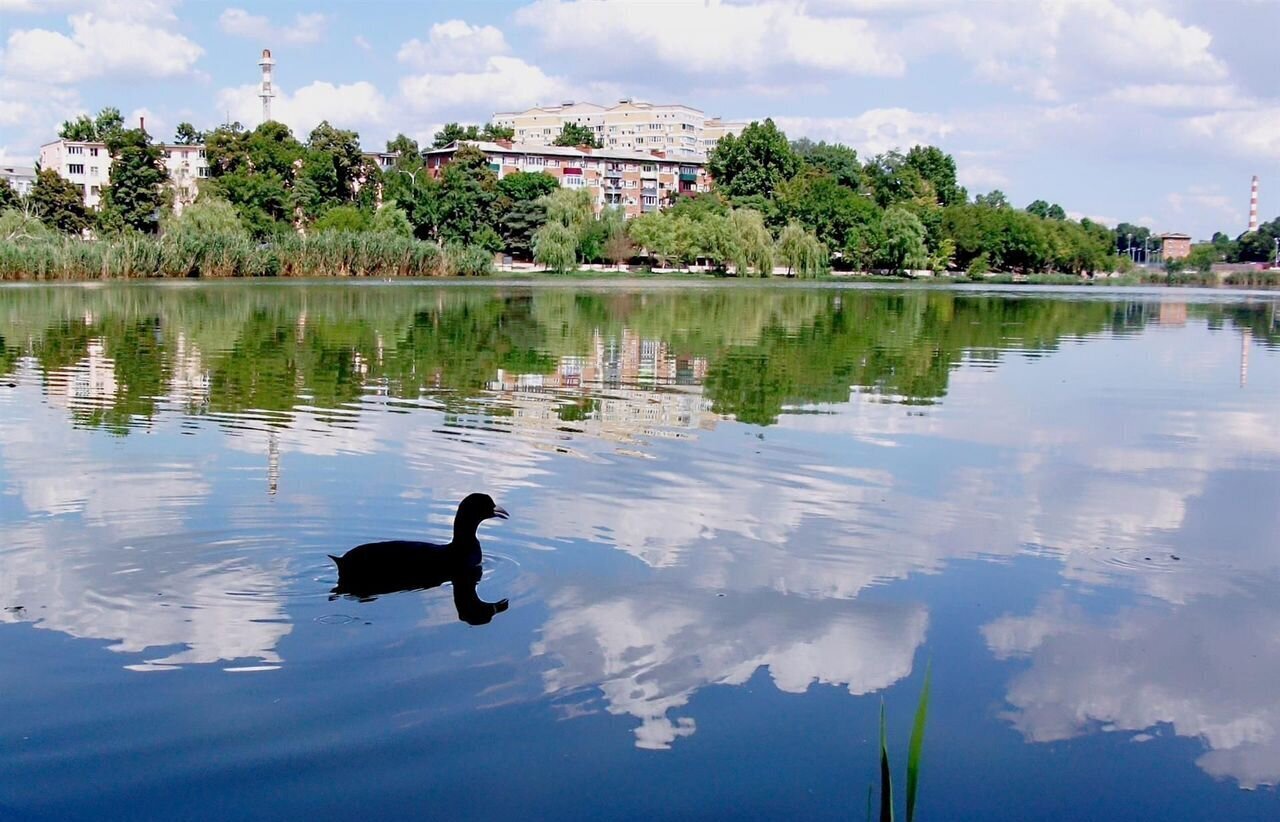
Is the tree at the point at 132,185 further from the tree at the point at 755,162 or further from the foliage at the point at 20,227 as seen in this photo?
the tree at the point at 755,162

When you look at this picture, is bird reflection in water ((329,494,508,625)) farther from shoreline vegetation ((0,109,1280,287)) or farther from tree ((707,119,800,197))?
tree ((707,119,800,197))

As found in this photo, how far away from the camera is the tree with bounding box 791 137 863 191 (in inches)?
5625

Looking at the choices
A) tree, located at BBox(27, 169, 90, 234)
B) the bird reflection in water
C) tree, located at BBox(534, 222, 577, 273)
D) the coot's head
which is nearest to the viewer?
the bird reflection in water

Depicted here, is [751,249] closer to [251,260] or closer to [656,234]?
[656,234]

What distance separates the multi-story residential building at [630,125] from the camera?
190375 millimetres

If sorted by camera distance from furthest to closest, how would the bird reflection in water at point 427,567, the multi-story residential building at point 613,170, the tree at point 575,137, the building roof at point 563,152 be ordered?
the tree at point 575,137 < the multi-story residential building at point 613,170 < the building roof at point 563,152 < the bird reflection in water at point 427,567

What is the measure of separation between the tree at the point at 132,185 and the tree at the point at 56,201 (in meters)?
2.42

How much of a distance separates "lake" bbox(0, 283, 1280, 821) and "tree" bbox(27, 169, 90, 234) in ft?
285

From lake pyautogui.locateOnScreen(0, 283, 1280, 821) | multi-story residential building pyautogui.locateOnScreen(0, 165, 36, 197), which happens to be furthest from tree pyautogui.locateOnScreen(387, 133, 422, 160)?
lake pyautogui.locateOnScreen(0, 283, 1280, 821)

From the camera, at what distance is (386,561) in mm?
8523

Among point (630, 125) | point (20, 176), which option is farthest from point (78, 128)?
point (630, 125)

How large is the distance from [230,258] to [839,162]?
307 feet

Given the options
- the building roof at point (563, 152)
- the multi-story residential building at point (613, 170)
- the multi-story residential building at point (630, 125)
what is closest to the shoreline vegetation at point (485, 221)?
the building roof at point (563, 152)

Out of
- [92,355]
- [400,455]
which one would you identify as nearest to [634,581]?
[400,455]
